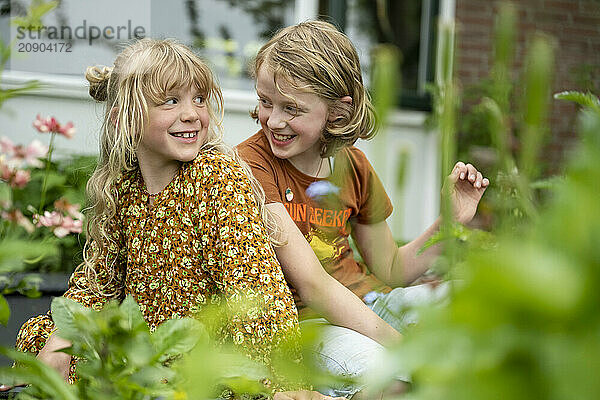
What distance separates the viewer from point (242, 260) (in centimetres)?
138

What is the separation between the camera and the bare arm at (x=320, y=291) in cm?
151

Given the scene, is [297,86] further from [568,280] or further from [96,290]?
[568,280]

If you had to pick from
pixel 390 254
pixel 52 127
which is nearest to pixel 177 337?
pixel 390 254

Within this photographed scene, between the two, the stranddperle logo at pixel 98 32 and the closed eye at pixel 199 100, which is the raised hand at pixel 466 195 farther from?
the stranddperle logo at pixel 98 32

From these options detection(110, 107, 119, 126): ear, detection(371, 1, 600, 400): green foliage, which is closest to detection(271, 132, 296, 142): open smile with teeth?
detection(110, 107, 119, 126): ear

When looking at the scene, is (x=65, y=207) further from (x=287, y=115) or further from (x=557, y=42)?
(x=557, y=42)

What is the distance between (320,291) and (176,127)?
47 centimetres

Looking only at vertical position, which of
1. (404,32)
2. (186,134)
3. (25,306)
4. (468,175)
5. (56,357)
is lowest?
(25,306)

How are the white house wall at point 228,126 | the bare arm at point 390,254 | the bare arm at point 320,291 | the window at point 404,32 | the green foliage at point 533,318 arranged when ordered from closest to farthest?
the green foliage at point 533,318, the bare arm at point 320,291, the bare arm at point 390,254, the white house wall at point 228,126, the window at point 404,32

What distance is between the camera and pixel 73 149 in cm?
446

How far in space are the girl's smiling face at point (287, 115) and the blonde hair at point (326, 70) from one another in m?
0.02

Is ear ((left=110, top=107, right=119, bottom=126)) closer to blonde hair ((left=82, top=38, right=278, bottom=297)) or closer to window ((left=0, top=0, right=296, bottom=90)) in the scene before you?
blonde hair ((left=82, top=38, right=278, bottom=297))

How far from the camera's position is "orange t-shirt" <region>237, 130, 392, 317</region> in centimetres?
176

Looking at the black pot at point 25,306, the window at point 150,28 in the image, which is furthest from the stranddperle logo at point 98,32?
the black pot at point 25,306
